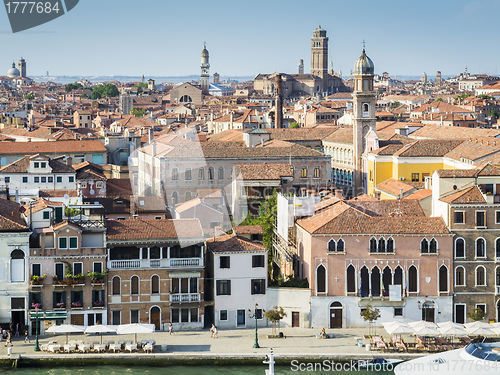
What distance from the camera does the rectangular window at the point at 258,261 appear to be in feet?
82.8

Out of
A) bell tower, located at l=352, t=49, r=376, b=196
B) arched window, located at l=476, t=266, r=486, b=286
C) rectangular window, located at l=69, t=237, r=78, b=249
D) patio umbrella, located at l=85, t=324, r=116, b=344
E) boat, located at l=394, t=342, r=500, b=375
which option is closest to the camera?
boat, located at l=394, t=342, r=500, b=375

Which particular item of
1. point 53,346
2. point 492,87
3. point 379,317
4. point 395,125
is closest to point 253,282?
point 379,317

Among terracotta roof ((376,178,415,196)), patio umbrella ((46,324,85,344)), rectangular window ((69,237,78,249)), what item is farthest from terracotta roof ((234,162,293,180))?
patio umbrella ((46,324,85,344))

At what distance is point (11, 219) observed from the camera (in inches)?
984

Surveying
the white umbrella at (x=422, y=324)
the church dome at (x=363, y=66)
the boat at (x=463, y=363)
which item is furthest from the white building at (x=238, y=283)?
the church dome at (x=363, y=66)

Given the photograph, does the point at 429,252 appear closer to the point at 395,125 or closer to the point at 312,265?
the point at 312,265

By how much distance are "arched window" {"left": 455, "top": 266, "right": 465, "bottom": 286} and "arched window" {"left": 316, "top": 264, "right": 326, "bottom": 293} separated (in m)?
3.66

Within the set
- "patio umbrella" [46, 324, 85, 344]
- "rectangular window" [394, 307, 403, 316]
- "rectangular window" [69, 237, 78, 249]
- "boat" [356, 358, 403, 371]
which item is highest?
"rectangular window" [69, 237, 78, 249]

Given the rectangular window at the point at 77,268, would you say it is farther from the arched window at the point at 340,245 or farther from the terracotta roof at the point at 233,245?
the arched window at the point at 340,245

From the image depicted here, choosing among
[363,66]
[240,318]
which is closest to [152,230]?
[240,318]

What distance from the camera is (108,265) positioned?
2464cm

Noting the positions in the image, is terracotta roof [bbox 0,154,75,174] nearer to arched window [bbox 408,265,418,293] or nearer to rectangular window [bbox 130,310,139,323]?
rectangular window [bbox 130,310,139,323]

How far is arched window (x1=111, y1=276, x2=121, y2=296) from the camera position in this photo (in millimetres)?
24672

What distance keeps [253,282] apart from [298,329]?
1.74m
